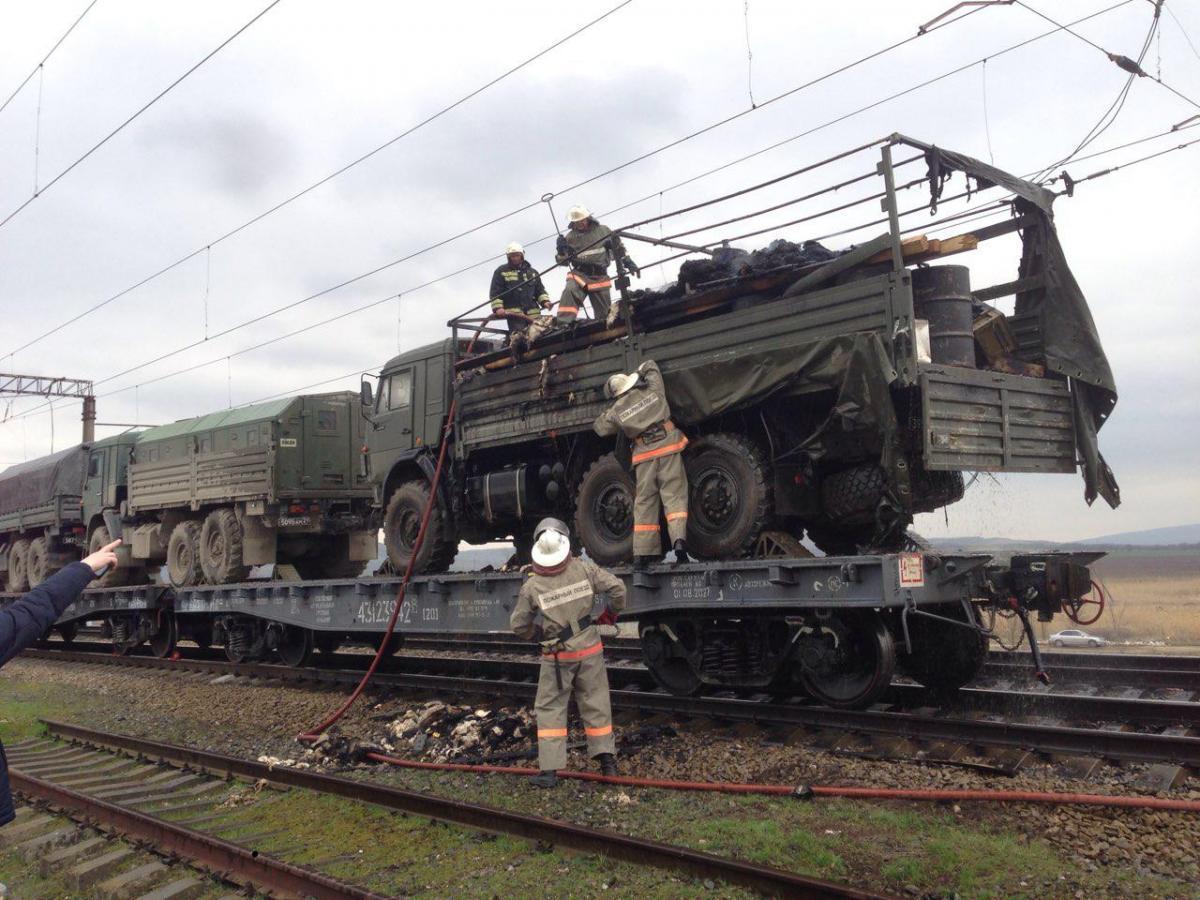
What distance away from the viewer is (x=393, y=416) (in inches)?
481

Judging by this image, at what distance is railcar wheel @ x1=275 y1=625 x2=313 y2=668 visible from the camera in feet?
43.8

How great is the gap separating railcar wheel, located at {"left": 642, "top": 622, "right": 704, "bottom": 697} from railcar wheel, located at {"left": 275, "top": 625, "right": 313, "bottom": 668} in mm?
6321

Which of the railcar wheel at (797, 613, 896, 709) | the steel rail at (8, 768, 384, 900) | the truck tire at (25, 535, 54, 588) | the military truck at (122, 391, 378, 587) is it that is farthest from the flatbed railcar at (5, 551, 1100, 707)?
the truck tire at (25, 535, 54, 588)

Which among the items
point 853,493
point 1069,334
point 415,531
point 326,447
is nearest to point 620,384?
point 853,493

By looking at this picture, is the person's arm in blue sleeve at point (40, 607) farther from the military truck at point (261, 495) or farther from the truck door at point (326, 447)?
the truck door at point (326, 447)

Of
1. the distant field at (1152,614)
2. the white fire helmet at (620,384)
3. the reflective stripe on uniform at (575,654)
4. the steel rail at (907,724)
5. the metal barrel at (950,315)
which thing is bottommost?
the distant field at (1152,614)

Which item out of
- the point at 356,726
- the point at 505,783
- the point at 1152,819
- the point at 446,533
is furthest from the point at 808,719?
the point at 446,533

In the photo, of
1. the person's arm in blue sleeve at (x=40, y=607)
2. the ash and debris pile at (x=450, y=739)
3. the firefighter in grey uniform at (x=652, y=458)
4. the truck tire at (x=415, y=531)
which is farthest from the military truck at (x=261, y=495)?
the person's arm in blue sleeve at (x=40, y=607)

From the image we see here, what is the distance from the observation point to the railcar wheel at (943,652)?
26.5 ft

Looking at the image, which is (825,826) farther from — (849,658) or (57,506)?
(57,506)

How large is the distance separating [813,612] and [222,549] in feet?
39.0

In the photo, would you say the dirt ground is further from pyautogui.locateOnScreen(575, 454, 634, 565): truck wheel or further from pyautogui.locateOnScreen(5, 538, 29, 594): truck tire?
pyautogui.locateOnScreen(5, 538, 29, 594): truck tire

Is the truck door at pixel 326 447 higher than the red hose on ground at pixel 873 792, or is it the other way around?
the truck door at pixel 326 447

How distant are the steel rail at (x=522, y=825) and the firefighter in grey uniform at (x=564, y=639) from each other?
105cm
